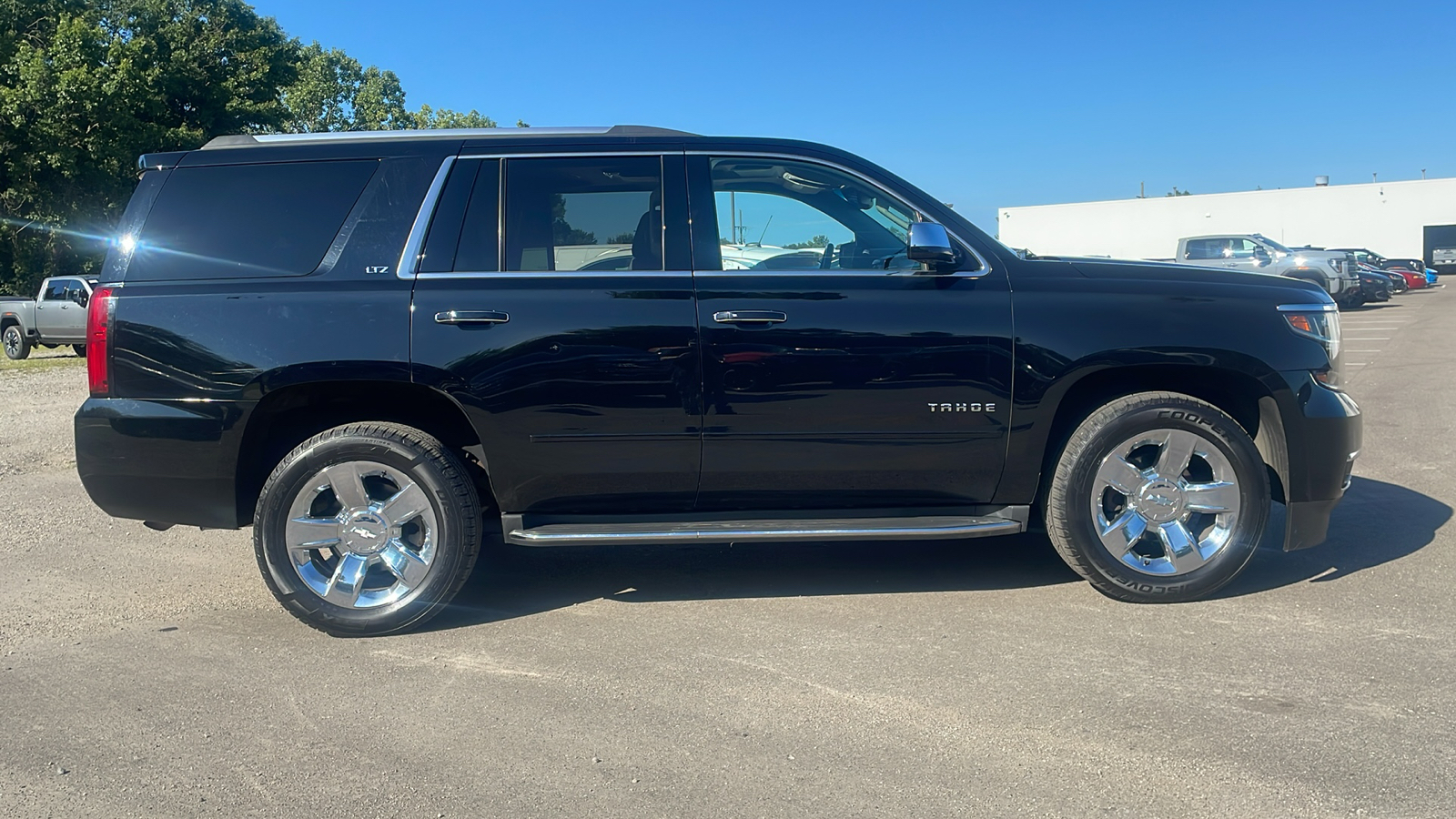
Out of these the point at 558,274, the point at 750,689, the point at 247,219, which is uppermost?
the point at 247,219

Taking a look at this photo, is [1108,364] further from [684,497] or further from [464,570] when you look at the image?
[464,570]

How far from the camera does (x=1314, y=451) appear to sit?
14.3ft

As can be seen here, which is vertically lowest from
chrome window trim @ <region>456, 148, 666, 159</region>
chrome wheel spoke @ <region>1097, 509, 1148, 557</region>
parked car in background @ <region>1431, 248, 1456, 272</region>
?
chrome wheel spoke @ <region>1097, 509, 1148, 557</region>

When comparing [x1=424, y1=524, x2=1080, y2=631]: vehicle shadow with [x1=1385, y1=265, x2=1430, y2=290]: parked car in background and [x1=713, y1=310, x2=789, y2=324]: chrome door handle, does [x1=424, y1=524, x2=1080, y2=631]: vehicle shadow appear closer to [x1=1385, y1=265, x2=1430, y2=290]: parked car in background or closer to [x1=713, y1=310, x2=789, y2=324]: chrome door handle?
[x1=713, y1=310, x2=789, y2=324]: chrome door handle

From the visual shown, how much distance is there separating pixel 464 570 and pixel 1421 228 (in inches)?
2493

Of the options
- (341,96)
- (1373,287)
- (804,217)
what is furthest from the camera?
(341,96)

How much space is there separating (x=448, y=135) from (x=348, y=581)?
6.17ft

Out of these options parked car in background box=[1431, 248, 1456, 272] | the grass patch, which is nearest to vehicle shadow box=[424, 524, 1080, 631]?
the grass patch

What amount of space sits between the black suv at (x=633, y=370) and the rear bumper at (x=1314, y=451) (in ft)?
0.05

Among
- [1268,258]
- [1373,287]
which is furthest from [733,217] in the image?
[1373,287]

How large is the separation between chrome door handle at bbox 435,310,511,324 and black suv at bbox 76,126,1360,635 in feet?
0.07

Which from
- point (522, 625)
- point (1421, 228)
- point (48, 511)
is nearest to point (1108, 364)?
point (522, 625)

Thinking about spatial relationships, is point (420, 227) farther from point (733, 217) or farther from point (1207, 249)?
point (1207, 249)

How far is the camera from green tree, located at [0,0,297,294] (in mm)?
28281
